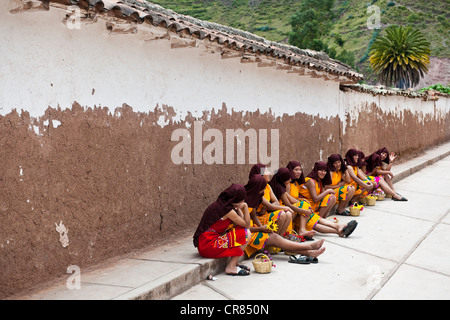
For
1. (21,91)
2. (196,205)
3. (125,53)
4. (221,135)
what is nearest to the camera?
(21,91)

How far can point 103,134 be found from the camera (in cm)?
474

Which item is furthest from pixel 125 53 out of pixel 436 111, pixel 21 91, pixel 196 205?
pixel 436 111

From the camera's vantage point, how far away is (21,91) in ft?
12.6

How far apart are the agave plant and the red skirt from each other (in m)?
30.5

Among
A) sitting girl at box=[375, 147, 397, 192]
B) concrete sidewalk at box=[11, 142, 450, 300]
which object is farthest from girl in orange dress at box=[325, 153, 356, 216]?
sitting girl at box=[375, 147, 397, 192]

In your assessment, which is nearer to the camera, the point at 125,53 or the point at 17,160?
the point at 17,160

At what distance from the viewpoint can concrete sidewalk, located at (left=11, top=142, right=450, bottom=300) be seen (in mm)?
4082

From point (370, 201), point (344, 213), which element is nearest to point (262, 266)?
point (344, 213)

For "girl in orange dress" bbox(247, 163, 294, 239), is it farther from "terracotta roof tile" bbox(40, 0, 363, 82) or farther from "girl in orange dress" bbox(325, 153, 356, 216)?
"girl in orange dress" bbox(325, 153, 356, 216)

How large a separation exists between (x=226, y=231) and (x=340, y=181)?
3727 millimetres

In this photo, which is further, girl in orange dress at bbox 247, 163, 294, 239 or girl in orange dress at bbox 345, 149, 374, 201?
girl in orange dress at bbox 345, 149, 374, 201

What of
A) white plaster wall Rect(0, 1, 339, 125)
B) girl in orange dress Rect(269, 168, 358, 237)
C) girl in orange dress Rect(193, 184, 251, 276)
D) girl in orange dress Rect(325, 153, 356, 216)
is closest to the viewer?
white plaster wall Rect(0, 1, 339, 125)

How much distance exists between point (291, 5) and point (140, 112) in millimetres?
62324
